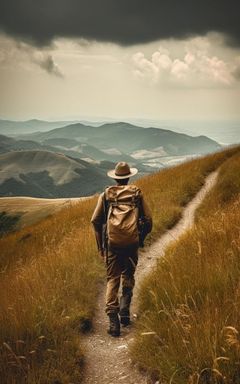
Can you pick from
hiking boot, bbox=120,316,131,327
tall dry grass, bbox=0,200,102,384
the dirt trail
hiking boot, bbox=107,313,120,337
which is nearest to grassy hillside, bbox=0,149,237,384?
tall dry grass, bbox=0,200,102,384

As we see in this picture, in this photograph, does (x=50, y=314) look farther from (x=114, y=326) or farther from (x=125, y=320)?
(x=125, y=320)

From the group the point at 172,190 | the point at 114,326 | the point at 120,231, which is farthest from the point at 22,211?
the point at 120,231

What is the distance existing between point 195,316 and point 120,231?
190 centimetres

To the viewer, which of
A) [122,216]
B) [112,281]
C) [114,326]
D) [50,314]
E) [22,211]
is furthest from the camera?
[22,211]

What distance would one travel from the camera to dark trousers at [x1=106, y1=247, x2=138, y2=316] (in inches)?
237

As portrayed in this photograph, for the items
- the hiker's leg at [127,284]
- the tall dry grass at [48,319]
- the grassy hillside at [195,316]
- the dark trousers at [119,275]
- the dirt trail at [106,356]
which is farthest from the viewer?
the hiker's leg at [127,284]

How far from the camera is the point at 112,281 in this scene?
20.3ft

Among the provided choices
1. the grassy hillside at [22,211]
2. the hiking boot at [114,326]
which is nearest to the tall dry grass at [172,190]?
the hiking boot at [114,326]

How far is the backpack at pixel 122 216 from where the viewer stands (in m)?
5.76

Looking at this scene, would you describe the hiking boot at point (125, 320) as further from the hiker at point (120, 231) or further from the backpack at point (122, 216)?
the backpack at point (122, 216)

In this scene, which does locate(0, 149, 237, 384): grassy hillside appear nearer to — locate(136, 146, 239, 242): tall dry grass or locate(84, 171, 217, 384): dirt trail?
locate(84, 171, 217, 384): dirt trail

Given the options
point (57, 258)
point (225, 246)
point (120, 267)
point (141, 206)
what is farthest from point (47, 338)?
point (57, 258)

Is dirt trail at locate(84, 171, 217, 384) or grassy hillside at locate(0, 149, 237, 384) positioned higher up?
grassy hillside at locate(0, 149, 237, 384)

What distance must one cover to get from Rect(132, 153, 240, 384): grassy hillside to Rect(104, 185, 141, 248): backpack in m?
0.74
